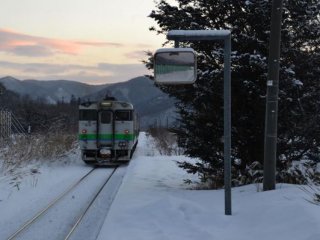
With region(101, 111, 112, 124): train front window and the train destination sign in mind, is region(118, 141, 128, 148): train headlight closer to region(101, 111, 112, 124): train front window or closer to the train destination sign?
region(101, 111, 112, 124): train front window

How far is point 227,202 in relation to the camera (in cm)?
833

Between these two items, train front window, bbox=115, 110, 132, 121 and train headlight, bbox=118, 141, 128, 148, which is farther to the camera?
train front window, bbox=115, 110, 132, 121

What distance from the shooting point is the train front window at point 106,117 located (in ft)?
78.5

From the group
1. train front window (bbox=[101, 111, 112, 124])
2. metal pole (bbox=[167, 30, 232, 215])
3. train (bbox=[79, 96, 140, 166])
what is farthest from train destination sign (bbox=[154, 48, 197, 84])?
train front window (bbox=[101, 111, 112, 124])

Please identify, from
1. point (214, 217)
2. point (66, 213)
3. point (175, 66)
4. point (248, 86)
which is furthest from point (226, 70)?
point (66, 213)

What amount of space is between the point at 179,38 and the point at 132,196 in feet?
15.0

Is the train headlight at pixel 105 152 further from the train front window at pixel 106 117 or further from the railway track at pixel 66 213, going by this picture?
the railway track at pixel 66 213

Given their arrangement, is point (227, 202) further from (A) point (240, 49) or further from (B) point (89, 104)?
(B) point (89, 104)

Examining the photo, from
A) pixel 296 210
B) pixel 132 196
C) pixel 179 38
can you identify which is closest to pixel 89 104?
pixel 132 196

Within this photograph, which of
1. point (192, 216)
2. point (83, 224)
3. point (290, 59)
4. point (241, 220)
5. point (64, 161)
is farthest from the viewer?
point (64, 161)

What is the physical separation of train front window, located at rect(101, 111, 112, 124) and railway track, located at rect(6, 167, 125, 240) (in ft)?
22.3

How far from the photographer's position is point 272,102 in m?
9.16

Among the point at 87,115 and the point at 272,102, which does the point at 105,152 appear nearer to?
the point at 87,115

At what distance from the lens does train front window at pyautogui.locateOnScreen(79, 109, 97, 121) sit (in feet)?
78.2
